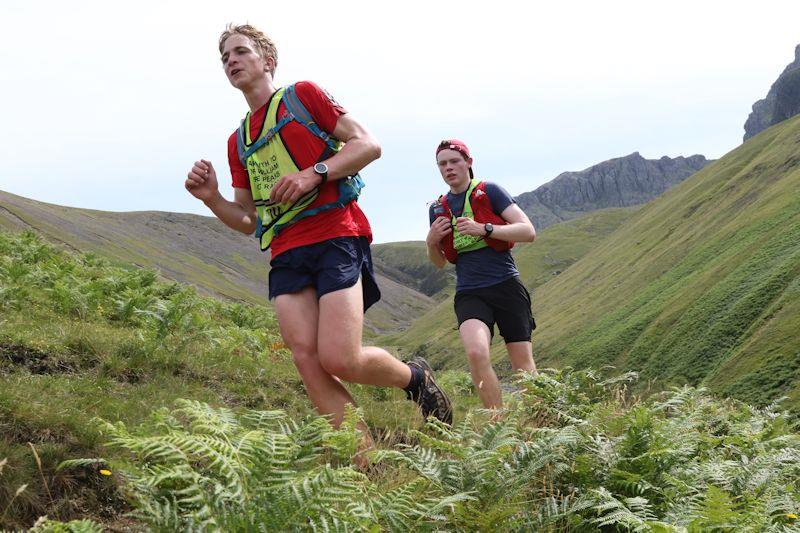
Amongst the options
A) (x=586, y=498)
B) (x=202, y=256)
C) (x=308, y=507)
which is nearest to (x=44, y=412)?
(x=308, y=507)

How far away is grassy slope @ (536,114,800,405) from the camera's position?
34.1 meters

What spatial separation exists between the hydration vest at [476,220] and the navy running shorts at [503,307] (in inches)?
18.1

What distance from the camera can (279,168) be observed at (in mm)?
5105

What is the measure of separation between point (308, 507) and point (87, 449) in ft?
8.13

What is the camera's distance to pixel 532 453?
357 cm

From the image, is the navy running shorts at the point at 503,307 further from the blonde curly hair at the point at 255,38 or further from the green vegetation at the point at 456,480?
the blonde curly hair at the point at 255,38

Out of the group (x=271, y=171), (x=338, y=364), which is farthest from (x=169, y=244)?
(x=338, y=364)

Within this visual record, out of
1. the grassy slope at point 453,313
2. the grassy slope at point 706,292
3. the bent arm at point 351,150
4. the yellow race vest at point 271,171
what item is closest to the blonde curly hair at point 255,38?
the yellow race vest at point 271,171

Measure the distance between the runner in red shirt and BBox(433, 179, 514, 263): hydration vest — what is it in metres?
1.92

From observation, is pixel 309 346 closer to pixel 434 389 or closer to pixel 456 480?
pixel 434 389

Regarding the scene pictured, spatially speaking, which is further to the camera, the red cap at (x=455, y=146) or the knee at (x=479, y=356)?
the red cap at (x=455, y=146)

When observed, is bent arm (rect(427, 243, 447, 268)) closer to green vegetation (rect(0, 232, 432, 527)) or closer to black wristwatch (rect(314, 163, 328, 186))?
green vegetation (rect(0, 232, 432, 527))

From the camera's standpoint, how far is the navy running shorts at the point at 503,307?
6.86 meters

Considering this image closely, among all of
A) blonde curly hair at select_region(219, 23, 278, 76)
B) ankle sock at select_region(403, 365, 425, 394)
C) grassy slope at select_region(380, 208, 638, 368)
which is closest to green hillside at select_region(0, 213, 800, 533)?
ankle sock at select_region(403, 365, 425, 394)
